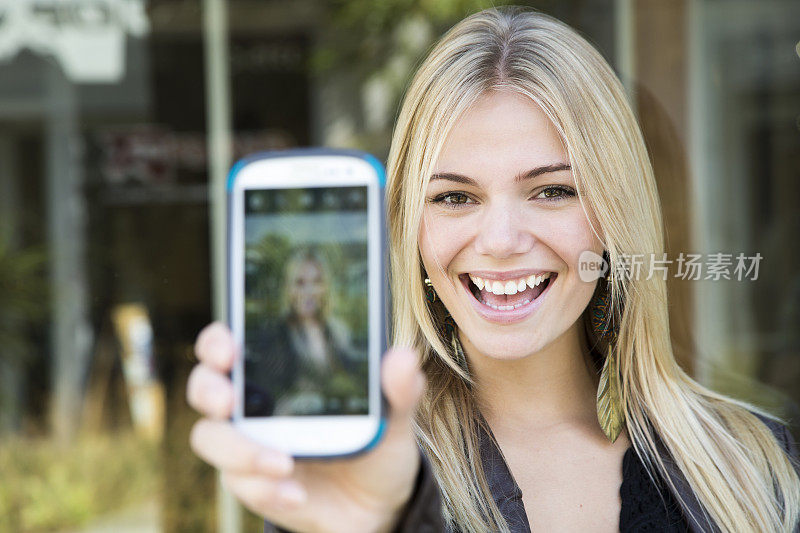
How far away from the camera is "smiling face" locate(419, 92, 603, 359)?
1.15 metres

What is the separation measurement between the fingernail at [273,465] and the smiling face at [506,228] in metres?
0.46

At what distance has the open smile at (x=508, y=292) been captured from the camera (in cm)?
115

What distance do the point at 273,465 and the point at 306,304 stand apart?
155 mm

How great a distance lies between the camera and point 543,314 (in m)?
1.16

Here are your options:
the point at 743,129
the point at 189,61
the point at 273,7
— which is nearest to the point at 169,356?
the point at 189,61

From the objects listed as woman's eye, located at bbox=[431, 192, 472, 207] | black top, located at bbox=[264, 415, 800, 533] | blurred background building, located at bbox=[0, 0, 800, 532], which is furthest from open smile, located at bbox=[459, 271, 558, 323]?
blurred background building, located at bbox=[0, 0, 800, 532]

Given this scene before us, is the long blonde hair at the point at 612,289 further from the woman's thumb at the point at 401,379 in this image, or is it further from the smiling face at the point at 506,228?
the woman's thumb at the point at 401,379

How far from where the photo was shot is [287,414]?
791 millimetres

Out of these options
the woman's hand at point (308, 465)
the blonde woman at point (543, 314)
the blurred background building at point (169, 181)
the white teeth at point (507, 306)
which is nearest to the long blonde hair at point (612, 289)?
the blonde woman at point (543, 314)

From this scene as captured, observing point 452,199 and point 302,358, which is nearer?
point 302,358

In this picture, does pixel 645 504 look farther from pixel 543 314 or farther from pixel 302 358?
pixel 302 358

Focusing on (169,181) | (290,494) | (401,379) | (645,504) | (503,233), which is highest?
(169,181)

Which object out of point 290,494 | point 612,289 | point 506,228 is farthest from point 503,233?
point 290,494

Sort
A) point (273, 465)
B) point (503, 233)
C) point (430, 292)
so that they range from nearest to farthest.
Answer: point (273, 465), point (503, 233), point (430, 292)
